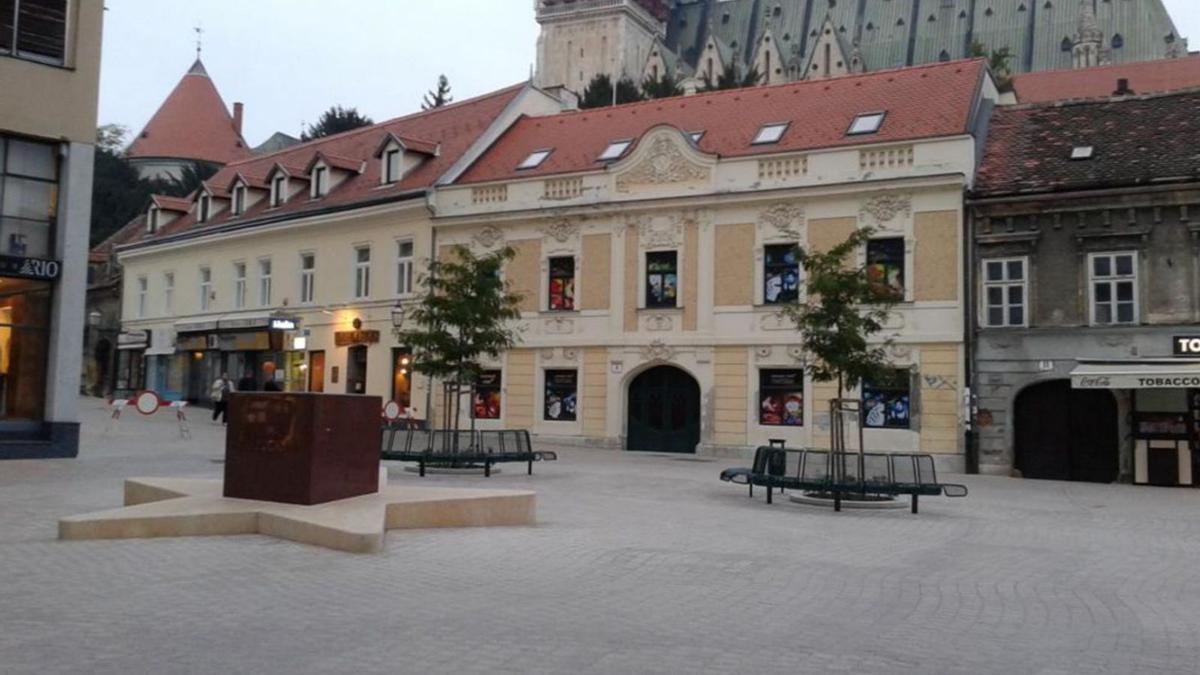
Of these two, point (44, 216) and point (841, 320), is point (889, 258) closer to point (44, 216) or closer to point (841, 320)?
point (841, 320)

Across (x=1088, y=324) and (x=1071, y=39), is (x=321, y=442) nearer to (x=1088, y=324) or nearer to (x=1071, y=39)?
(x=1088, y=324)

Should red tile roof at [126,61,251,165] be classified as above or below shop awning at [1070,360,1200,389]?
above

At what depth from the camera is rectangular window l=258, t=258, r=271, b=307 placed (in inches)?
1544

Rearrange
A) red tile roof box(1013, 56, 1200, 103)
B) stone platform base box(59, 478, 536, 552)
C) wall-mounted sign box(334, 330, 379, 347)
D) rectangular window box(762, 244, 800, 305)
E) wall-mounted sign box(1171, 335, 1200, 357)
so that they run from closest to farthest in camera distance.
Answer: stone platform base box(59, 478, 536, 552) → wall-mounted sign box(1171, 335, 1200, 357) → rectangular window box(762, 244, 800, 305) → wall-mounted sign box(334, 330, 379, 347) → red tile roof box(1013, 56, 1200, 103)

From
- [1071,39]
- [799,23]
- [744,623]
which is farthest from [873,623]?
[799,23]

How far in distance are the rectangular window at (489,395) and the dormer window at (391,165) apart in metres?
7.85

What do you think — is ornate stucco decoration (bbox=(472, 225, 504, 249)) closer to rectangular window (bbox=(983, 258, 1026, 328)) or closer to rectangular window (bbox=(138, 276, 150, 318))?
rectangular window (bbox=(983, 258, 1026, 328))

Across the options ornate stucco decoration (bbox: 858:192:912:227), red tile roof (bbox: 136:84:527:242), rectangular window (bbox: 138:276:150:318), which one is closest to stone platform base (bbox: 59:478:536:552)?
ornate stucco decoration (bbox: 858:192:912:227)

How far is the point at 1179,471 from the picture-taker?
23.6m

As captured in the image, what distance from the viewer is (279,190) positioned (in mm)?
40312

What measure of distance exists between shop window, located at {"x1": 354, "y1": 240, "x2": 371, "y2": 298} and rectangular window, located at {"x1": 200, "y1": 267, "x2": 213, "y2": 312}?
861 cm

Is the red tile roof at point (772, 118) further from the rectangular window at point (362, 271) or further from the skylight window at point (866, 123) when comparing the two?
the rectangular window at point (362, 271)

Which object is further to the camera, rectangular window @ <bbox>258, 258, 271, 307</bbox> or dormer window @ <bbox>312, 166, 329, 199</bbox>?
rectangular window @ <bbox>258, 258, 271, 307</bbox>

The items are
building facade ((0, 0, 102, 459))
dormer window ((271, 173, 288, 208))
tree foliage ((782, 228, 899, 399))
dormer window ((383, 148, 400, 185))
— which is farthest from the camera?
dormer window ((271, 173, 288, 208))
